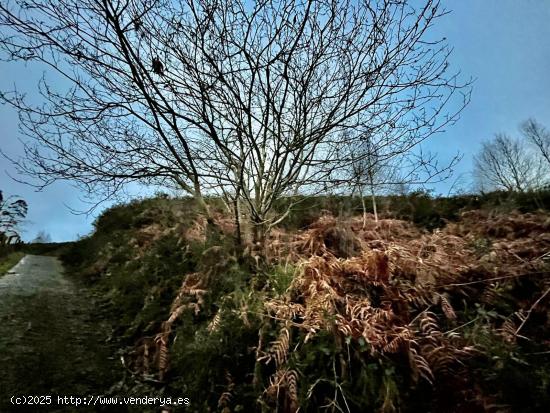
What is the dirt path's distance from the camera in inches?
112

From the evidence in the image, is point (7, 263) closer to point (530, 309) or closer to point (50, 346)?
point (50, 346)

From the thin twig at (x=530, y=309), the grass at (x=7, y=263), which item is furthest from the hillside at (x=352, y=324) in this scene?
the grass at (x=7, y=263)

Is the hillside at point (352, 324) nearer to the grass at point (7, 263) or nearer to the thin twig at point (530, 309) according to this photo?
the thin twig at point (530, 309)

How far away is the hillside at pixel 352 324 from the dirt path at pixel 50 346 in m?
0.27

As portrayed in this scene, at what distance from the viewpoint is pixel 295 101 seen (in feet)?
12.6

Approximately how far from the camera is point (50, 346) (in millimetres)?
3607

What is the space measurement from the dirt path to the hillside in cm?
27

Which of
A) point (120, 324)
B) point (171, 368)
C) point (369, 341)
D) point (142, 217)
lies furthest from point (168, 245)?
point (369, 341)

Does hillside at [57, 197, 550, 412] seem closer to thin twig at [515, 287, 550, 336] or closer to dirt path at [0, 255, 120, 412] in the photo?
thin twig at [515, 287, 550, 336]

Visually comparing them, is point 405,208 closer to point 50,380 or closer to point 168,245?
point 168,245

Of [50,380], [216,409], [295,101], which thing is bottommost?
[216,409]

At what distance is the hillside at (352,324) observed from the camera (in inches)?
90.4

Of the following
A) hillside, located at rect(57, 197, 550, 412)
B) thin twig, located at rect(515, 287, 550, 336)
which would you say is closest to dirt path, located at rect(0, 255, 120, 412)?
hillside, located at rect(57, 197, 550, 412)

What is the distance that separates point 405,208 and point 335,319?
4.18 m
